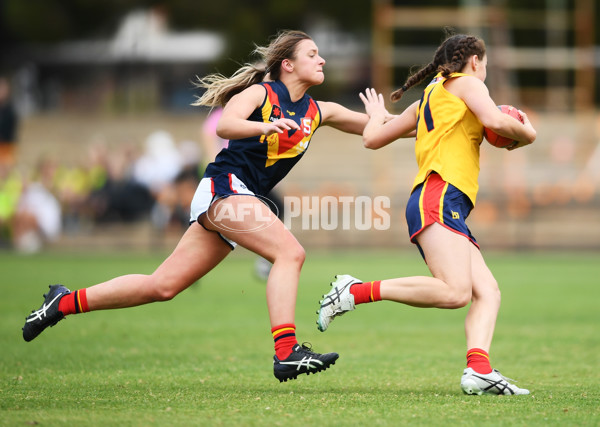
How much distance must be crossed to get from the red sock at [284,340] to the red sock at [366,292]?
414mm

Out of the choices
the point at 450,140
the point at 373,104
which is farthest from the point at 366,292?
the point at 373,104

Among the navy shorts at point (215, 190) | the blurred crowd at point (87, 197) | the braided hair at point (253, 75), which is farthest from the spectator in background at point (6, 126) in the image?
the navy shorts at point (215, 190)

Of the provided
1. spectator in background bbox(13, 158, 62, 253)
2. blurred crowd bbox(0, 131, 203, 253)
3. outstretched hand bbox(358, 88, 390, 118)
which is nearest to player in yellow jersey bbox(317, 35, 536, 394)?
outstretched hand bbox(358, 88, 390, 118)

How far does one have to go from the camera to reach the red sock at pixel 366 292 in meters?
5.70

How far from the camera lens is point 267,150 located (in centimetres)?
595

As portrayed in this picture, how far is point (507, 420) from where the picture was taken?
15.4 feet

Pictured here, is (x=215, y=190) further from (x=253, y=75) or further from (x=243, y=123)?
(x=253, y=75)

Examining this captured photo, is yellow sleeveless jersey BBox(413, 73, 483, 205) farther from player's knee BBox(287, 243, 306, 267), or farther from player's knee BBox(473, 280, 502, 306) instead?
player's knee BBox(287, 243, 306, 267)

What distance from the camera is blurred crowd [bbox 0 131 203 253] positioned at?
21.5 meters

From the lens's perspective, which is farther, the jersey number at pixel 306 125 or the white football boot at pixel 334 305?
the jersey number at pixel 306 125

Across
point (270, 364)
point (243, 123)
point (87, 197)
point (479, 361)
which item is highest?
point (243, 123)

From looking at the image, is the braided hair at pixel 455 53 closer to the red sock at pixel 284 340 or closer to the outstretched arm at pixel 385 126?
the outstretched arm at pixel 385 126

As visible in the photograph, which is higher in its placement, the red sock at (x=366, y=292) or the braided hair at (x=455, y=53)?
the braided hair at (x=455, y=53)

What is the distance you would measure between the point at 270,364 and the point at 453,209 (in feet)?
6.84
